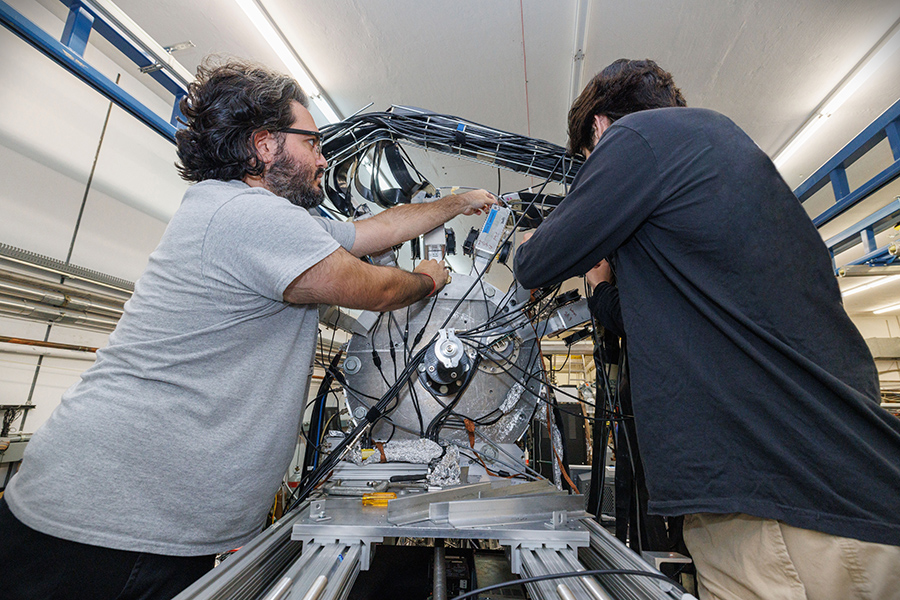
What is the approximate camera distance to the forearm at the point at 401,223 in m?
1.25

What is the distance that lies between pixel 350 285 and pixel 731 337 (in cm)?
74

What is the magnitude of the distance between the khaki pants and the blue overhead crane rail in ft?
4.06

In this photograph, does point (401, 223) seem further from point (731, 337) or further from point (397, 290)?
point (731, 337)

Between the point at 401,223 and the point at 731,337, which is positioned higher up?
the point at 401,223

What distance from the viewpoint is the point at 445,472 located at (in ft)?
3.66

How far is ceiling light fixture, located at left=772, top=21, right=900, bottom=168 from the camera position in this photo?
222 cm

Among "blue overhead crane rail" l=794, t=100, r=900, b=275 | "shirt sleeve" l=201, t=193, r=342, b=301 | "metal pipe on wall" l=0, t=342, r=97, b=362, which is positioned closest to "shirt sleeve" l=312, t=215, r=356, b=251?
"shirt sleeve" l=201, t=193, r=342, b=301

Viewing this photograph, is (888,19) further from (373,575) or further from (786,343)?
(373,575)

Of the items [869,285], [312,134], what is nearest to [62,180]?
[312,134]

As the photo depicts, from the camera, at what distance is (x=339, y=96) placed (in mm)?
2703

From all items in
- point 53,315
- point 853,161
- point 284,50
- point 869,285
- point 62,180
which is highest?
point 284,50

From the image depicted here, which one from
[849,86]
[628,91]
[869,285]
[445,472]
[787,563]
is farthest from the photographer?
[869,285]

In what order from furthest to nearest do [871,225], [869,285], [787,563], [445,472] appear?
[869,285]
[871,225]
[445,472]
[787,563]

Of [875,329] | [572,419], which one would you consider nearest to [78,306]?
[572,419]
